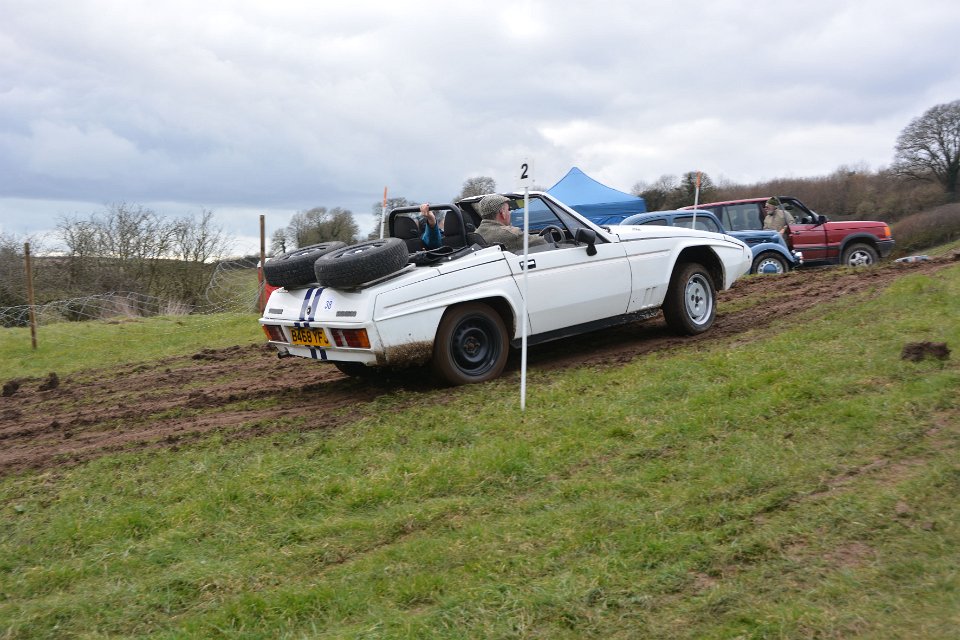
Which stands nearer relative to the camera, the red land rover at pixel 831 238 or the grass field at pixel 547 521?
the grass field at pixel 547 521

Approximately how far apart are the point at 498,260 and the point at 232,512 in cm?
358

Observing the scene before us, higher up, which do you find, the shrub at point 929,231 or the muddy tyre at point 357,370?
A: the shrub at point 929,231

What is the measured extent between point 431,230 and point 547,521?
4.49 metres

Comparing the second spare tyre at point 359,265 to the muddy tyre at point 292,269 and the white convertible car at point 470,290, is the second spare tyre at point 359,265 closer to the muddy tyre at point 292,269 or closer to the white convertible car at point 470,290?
the white convertible car at point 470,290

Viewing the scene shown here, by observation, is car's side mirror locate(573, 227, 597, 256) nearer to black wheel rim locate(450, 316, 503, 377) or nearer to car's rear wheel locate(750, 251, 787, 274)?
black wheel rim locate(450, 316, 503, 377)

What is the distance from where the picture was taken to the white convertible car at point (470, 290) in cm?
664

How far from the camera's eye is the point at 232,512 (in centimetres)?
450

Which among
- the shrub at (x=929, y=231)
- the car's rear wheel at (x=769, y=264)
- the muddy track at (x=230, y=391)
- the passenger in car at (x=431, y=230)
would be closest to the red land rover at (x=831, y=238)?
the car's rear wheel at (x=769, y=264)

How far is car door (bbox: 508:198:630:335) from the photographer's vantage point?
24.5 feet

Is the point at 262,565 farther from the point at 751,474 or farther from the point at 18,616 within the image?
the point at 751,474

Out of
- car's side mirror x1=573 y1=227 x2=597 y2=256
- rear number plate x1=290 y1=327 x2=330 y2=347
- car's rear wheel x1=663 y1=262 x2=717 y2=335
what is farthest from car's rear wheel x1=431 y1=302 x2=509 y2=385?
car's rear wheel x1=663 y1=262 x2=717 y2=335

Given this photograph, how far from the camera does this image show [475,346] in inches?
288

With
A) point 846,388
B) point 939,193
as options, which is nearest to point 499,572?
point 846,388

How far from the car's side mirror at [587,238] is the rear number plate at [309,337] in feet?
8.80
